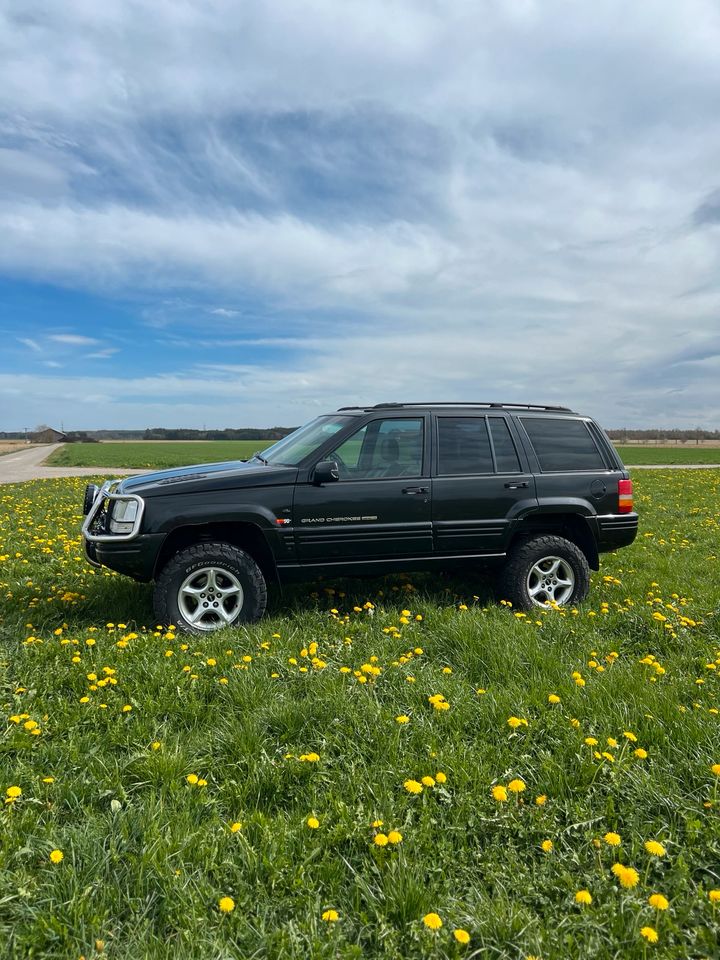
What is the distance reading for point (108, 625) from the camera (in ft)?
14.6

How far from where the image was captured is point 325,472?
4590 millimetres

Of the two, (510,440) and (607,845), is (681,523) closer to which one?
(510,440)

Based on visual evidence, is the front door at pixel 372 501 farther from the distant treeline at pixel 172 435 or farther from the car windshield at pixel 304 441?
the distant treeline at pixel 172 435

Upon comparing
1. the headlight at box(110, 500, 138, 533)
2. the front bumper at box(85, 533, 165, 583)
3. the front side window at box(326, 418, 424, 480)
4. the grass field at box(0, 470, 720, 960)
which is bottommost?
the grass field at box(0, 470, 720, 960)

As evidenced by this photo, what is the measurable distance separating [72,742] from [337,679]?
1.41 meters

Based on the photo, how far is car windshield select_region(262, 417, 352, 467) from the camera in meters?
4.99

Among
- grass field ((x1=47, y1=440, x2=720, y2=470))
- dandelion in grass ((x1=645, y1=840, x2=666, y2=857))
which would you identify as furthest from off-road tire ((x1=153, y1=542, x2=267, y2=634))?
grass field ((x1=47, y1=440, x2=720, y2=470))

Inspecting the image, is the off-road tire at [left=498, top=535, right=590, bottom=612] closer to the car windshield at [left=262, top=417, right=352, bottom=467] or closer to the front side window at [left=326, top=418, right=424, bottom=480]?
the front side window at [left=326, top=418, right=424, bottom=480]

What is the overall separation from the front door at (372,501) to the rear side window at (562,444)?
1.06 meters

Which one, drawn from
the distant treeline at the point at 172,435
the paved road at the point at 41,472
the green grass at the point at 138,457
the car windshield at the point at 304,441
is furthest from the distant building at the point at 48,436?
the car windshield at the point at 304,441

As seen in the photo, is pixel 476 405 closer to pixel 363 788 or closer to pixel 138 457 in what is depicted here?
pixel 363 788

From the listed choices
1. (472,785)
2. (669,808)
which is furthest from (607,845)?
(472,785)

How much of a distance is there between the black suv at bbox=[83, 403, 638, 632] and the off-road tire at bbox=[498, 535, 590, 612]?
11 millimetres

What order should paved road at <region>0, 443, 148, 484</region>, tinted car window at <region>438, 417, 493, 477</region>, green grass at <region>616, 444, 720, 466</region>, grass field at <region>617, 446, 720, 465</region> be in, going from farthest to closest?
grass field at <region>617, 446, 720, 465</region>
green grass at <region>616, 444, 720, 466</region>
paved road at <region>0, 443, 148, 484</region>
tinted car window at <region>438, 417, 493, 477</region>
